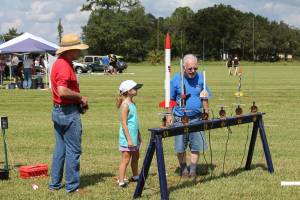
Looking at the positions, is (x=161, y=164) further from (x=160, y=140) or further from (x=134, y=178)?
(x=134, y=178)

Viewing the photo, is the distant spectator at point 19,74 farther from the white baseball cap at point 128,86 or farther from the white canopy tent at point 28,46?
the white baseball cap at point 128,86

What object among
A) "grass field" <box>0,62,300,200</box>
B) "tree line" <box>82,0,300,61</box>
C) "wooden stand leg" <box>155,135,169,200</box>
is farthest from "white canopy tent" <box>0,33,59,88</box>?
"tree line" <box>82,0,300,61</box>

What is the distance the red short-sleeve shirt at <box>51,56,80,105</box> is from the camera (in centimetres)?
687

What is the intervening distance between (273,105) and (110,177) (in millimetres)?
11765

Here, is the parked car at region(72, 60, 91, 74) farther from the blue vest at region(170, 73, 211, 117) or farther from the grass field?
the blue vest at region(170, 73, 211, 117)

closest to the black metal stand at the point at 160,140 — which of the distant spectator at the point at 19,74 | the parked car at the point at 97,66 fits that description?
the distant spectator at the point at 19,74

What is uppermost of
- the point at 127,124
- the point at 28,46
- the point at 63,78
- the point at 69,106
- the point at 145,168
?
the point at 28,46

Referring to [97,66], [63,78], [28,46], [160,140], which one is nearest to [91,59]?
[97,66]

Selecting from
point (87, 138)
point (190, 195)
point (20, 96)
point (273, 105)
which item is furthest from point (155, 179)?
point (20, 96)

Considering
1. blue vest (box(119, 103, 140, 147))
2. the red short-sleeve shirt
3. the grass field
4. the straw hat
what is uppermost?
the straw hat

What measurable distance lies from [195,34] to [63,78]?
128822 millimetres

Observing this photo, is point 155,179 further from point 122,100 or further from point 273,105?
point 273,105

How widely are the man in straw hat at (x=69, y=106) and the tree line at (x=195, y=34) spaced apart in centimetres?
11081

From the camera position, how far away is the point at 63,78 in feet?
22.5
